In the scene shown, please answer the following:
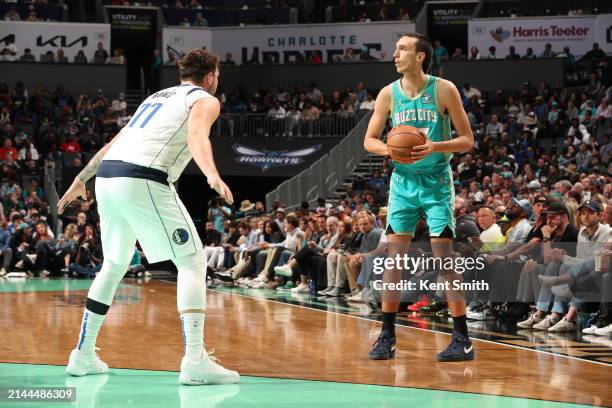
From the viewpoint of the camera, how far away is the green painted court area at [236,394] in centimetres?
480

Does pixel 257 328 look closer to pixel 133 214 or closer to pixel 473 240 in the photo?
pixel 473 240

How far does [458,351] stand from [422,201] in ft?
3.50

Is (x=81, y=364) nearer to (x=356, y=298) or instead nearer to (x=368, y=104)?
(x=356, y=298)

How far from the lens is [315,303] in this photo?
1166cm

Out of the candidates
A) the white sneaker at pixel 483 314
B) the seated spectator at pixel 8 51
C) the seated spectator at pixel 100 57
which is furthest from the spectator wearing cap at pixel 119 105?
the white sneaker at pixel 483 314

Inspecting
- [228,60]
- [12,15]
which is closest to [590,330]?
[228,60]

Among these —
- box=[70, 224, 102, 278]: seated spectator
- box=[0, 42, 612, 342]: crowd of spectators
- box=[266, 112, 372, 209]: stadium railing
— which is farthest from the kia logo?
box=[70, 224, 102, 278]: seated spectator

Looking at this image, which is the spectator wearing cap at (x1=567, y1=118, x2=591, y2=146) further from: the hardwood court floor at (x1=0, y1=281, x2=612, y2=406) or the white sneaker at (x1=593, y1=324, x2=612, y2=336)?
the white sneaker at (x1=593, y1=324, x2=612, y2=336)

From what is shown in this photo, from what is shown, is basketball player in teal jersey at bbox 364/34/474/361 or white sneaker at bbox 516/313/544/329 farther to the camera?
white sneaker at bbox 516/313/544/329

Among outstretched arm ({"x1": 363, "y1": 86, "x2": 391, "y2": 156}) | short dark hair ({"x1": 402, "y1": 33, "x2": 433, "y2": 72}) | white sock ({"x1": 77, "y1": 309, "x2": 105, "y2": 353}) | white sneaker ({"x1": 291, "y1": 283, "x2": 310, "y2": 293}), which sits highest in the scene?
A: short dark hair ({"x1": 402, "y1": 33, "x2": 433, "y2": 72})

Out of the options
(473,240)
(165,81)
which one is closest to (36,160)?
(165,81)

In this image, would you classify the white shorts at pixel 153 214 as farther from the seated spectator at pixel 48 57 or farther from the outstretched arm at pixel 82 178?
the seated spectator at pixel 48 57

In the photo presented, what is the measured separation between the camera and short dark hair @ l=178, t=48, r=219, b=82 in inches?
224

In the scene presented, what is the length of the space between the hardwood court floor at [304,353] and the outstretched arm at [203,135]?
4.00 ft
